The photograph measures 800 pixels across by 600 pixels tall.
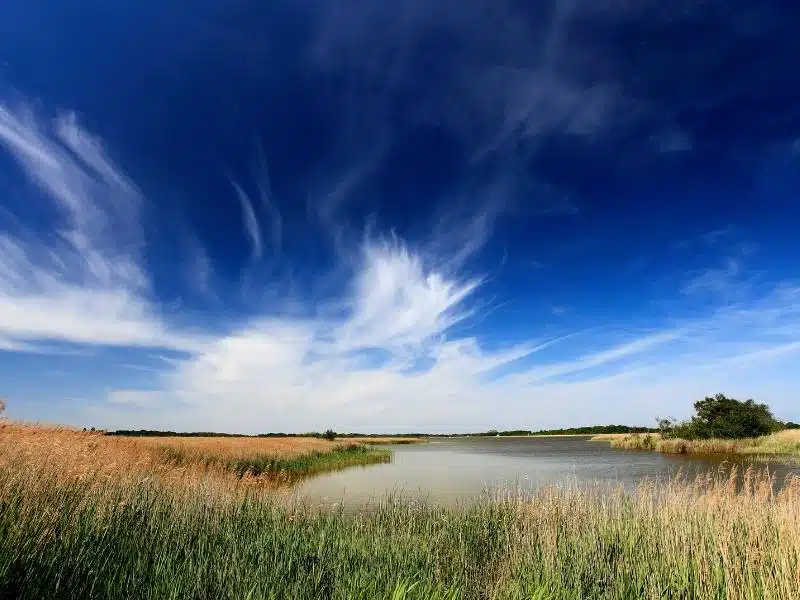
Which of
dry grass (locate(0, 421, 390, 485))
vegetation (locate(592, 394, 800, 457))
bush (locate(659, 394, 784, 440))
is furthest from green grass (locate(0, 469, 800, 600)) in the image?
bush (locate(659, 394, 784, 440))

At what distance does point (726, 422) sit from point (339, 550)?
146ft

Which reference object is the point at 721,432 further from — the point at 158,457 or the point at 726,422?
the point at 158,457

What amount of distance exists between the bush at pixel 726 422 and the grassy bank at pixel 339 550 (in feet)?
124

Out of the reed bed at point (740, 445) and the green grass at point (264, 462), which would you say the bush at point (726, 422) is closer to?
the reed bed at point (740, 445)

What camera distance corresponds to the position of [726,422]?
38906mm

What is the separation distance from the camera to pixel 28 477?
18.8 ft

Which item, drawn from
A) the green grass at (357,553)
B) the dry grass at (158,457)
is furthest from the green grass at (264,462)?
the green grass at (357,553)

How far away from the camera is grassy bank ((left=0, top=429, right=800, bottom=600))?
13.1ft

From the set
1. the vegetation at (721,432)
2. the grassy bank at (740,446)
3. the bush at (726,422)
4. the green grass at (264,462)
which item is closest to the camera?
the green grass at (264,462)

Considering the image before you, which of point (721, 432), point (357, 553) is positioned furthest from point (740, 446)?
point (357, 553)

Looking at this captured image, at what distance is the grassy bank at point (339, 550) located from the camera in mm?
3996

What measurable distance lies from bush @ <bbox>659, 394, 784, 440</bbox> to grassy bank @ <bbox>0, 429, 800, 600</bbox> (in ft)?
124

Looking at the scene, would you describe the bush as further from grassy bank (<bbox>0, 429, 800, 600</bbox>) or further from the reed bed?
grassy bank (<bbox>0, 429, 800, 600</bbox>)

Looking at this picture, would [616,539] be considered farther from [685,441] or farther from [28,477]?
[685,441]
